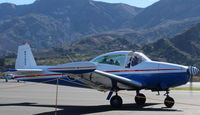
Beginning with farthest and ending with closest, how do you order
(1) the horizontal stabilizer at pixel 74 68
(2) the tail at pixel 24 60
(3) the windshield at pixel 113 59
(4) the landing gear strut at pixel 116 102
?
1. (2) the tail at pixel 24 60
2. (3) the windshield at pixel 113 59
3. (4) the landing gear strut at pixel 116 102
4. (1) the horizontal stabilizer at pixel 74 68

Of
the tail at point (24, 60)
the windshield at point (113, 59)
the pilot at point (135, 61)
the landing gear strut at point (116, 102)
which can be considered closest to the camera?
the landing gear strut at point (116, 102)

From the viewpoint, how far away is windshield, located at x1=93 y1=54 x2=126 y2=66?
47.2ft

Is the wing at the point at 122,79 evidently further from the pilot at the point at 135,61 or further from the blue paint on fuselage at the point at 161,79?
the pilot at the point at 135,61

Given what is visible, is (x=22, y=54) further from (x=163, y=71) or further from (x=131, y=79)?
(x=163, y=71)

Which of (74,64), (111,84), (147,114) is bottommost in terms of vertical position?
(147,114)

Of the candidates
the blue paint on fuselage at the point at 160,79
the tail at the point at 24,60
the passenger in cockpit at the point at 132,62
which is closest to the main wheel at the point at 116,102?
the blue paint on fuselage at the point at 160,79

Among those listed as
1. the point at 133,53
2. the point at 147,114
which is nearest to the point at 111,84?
the point at 133,53

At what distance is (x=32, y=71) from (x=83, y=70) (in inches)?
198

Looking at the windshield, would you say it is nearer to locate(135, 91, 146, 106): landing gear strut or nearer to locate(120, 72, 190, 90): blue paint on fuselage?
locate(120, 72, 190, 90): blue paint on fuselage

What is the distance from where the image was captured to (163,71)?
45.1 feet

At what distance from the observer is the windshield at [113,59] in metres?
14.4

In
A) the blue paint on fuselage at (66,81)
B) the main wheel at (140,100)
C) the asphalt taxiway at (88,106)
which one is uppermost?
the blue paint on fuselage at (66,81)

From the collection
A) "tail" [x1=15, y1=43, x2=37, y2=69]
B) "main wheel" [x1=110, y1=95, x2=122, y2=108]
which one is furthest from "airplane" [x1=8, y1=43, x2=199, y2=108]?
"tail" [x1=15, y1=43, x2=37, y2=69]

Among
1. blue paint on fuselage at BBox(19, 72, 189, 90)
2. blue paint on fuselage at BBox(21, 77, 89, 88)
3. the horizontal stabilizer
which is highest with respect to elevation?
the horizontal stabilizer
